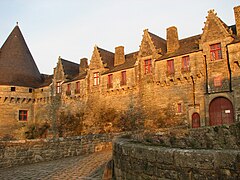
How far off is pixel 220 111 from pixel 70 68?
62.5ft

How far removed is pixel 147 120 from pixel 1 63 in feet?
64.0

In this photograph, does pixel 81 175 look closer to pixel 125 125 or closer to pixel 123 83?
pixel 125 125

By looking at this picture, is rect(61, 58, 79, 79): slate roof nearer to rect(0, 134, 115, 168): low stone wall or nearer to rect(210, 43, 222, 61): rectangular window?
rect(210, 43, 222, 61): rectangular window

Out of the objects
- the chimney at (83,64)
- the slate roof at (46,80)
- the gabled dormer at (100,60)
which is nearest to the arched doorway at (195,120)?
the gabled dormer at (100,60)

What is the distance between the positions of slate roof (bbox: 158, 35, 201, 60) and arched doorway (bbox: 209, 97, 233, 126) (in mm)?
3984

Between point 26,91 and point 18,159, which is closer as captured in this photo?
point 18,159

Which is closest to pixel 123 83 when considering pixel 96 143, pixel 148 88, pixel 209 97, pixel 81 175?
pixel 148 88

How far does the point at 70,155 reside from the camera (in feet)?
31.5

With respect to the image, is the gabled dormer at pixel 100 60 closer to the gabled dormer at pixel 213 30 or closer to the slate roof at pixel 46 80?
the slate roof at pixel 46 80

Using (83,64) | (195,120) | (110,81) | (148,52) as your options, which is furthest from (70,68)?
(195,120)

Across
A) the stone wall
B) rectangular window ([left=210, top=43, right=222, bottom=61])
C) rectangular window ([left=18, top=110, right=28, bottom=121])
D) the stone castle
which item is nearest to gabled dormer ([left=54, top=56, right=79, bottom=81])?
the stone castle

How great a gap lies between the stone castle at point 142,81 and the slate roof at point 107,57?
0.35 ft

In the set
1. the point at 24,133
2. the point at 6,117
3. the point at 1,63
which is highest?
the point at 1,63

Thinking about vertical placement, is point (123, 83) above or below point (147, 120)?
above
